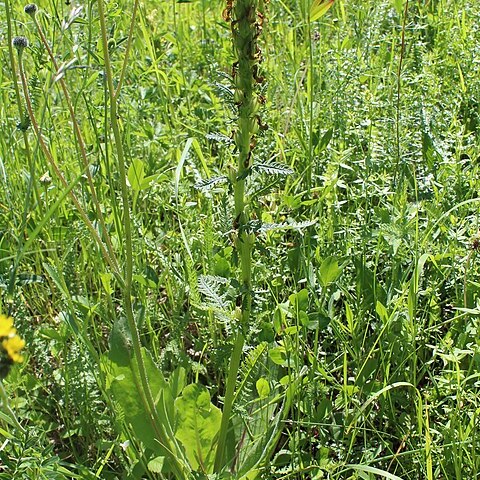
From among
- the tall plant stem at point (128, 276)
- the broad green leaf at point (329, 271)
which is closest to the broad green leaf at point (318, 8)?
the broad green leaf at point (329, 271)

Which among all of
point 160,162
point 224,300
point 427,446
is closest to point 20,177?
point 160,162

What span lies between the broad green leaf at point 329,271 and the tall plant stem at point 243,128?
38 centimetres

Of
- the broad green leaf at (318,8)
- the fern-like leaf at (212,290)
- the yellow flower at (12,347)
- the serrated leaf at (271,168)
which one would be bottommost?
the fern-like leaf at (212,290)

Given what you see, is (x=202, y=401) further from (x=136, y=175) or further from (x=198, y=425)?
(x=136, y=175)

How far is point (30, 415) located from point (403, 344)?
1048 mm

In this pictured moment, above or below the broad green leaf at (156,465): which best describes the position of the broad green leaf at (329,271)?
above

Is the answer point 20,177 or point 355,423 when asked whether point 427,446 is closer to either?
point 355,423

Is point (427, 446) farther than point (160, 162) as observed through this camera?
No

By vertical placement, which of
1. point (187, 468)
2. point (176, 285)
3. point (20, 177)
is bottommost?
point (187, 468)

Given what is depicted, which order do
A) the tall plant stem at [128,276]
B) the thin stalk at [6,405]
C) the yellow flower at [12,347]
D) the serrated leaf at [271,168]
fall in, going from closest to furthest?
the yellow flower at [12,347]
the thin stalk at [6,405]
the tall plant stem at [128,276]
the serrated leaf at [271,168]

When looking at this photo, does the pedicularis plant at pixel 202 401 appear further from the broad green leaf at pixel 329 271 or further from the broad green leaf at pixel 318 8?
the broad green leaf at pixel 318 8

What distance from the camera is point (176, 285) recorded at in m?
2.26

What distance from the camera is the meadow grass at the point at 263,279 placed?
1.75 meters

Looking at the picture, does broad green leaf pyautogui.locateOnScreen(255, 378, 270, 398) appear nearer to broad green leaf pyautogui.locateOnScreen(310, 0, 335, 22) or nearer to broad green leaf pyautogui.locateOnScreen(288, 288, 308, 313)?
broad green leaf pyautogui.locateOnScreen(288, 288, 308, 313)
